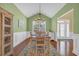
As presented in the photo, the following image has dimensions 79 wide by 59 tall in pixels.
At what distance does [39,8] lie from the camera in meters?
3.54

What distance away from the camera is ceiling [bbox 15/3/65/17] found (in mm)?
3462

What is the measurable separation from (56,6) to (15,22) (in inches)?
39.8

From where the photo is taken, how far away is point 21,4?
3.44 m

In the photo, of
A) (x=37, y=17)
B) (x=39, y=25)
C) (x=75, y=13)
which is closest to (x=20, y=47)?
(x=39, y=25)

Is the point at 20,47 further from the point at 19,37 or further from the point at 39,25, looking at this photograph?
the point at 39,25

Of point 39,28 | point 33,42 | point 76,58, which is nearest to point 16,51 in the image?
point 33,42

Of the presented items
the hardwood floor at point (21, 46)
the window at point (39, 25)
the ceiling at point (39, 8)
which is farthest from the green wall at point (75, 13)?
the hardwood floor at point (21, 46)

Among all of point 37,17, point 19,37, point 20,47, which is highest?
point 37,17

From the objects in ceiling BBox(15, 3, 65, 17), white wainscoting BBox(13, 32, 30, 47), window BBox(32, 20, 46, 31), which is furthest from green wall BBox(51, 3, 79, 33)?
white wainscoting BBox(13, 32, 30, 47)

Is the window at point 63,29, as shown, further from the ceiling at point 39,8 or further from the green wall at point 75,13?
the ceiling at point 39,8

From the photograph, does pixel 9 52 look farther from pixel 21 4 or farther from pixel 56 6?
pixel 56 6

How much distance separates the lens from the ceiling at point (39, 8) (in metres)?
3.46

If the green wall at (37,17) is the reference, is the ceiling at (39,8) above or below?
above

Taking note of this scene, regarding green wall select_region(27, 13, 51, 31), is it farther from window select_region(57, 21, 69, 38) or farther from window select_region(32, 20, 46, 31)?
window select_region(57, 21, 69, 38)
